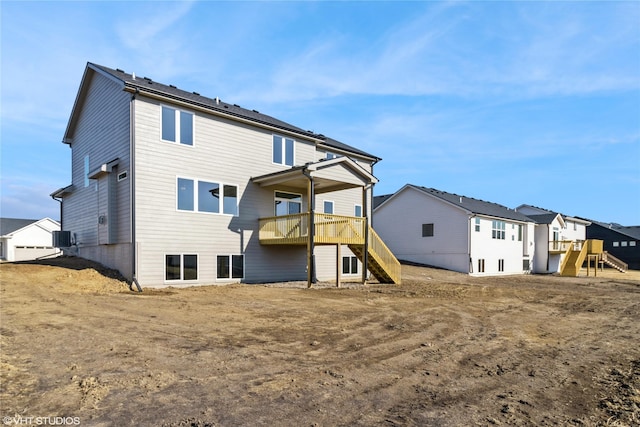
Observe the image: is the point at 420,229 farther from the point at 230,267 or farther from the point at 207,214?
the point at 207,214

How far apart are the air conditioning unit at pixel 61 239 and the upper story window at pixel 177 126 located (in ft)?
28.6

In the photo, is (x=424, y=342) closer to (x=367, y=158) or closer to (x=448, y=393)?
(x=448, y=393)

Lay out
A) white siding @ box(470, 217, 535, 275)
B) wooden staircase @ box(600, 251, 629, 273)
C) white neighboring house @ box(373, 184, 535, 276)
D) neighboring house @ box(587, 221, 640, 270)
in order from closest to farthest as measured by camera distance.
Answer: white neighboring house @ box(373, 184, 535, 276) < white siding @ box(470, 217, 535, 275) < wooden staircase @ box(600, 251, 629, 273) < neighboring house @ box(587, 221, 640, 270)

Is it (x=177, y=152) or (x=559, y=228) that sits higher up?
(x=177, y=152)

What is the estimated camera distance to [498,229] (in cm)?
3441

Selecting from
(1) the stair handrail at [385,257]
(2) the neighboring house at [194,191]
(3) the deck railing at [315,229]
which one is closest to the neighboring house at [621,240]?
(1) the stair handrail at [385,257]

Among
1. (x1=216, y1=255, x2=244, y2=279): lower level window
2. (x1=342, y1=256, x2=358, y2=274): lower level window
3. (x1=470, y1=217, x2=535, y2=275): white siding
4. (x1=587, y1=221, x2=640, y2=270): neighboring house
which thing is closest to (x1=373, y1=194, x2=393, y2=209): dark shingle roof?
(x1=470, y1=217, x2=535, y2=275): white siding

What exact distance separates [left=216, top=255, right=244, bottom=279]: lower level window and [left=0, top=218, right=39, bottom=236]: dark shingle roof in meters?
36.8

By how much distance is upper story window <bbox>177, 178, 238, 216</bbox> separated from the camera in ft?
53.8

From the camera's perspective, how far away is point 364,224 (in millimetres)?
18844

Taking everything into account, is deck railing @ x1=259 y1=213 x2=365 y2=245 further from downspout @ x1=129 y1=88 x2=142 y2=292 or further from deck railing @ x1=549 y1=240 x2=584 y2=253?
deck railing @ x1=549 y1=240 x2=584 y2=253

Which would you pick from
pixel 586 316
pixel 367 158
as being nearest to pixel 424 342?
pixel 586 316

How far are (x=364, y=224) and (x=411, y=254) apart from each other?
16.3m

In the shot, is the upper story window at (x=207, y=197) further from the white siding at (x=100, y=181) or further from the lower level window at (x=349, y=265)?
the lower level window at (x=349, y=265)
